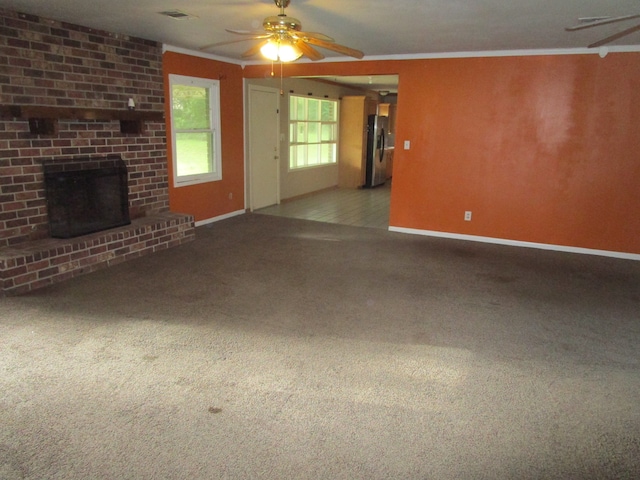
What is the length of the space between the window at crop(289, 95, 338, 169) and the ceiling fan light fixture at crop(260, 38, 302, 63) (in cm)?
476

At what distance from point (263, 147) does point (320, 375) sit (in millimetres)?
5373

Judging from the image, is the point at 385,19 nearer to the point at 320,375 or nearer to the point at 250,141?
the point at 320,375

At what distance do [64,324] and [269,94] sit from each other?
5237 mm

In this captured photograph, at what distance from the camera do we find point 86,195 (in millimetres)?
4410

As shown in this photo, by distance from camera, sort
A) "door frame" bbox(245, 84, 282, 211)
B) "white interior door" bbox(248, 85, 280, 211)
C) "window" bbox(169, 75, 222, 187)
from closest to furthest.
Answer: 1. "window" bbox(169, 75, 222, 187)
2. "door frame" bbox(245, 84, 282, 211)
3. "white interior door" bbox(248, 85, 280, 211)

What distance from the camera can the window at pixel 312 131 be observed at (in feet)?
27.5

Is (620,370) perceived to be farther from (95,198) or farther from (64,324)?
(95,198)

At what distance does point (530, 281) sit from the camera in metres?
4.28

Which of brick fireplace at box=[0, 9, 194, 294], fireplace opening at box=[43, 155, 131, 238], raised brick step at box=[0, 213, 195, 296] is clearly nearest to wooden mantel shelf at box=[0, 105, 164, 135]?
brick fireplace at box=[0, 9, 194, 294]

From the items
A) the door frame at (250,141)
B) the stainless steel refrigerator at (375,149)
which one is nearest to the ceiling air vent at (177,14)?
the door frame at (250,141)

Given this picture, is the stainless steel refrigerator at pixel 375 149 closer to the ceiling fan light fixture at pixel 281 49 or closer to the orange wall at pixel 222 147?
the orange wall at pixel 222 147

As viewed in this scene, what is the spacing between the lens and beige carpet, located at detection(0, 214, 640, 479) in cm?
194

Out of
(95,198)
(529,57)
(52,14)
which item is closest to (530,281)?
(529,57)

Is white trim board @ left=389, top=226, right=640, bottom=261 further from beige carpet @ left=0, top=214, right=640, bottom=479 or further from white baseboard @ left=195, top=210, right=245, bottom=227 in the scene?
white baseboard @ left=195, top=210, right=245, bottom=227
